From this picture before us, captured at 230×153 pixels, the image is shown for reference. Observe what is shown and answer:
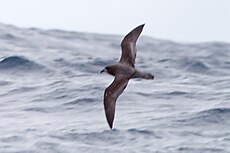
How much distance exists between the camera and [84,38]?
22984mm

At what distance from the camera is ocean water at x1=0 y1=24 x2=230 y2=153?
37.9ft

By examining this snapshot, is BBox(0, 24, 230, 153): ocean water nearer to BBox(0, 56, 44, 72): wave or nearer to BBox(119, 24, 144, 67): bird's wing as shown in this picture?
BBox(0, 56, 44, 72): wave

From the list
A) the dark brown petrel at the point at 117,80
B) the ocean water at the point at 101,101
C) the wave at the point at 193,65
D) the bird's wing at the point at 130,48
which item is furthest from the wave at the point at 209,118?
the wave at the point at 193,65

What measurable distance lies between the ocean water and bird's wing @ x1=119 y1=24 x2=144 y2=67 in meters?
1.61

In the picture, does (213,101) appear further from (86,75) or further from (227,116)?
(86,75)

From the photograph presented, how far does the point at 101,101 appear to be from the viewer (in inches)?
552

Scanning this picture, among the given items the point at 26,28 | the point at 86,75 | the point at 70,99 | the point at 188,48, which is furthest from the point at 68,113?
the point at 26,28

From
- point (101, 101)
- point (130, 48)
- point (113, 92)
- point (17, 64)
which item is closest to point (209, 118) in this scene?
point (101, 101)

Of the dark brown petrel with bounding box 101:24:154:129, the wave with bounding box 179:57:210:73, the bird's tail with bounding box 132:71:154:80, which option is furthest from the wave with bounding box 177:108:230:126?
the wave with bounding box 179:57:210:73

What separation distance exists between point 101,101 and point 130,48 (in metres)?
3.90

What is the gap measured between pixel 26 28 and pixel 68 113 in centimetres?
1080

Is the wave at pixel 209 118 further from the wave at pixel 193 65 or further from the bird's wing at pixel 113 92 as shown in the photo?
the wave at pixel 193 65

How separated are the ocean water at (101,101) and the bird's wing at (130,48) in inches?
63.3

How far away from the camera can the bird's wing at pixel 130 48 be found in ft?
32.9
